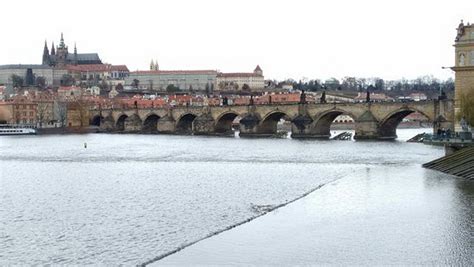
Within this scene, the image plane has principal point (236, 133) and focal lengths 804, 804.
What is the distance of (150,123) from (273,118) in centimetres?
1974

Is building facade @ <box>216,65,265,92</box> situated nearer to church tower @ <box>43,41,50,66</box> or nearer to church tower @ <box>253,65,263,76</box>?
church tower @ <box>253,65,263,76</box>

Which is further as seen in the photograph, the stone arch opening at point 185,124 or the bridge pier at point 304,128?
the stone arch opening at point 185,124

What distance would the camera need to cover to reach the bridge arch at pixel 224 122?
75.7 meters

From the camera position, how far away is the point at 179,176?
104ft

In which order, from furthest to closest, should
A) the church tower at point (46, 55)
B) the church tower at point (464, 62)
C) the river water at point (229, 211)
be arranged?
the church tower at point (46, 55), the church tower at point (464, 62), the river water at point (229, 211)

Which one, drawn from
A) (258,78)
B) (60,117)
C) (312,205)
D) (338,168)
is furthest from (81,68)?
(312,205)

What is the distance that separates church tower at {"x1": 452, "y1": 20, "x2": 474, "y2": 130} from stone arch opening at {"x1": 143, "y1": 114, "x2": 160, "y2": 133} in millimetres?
45328

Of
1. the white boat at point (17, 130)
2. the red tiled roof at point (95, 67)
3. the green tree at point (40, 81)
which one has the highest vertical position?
the red tiled roof at point (95, 67)

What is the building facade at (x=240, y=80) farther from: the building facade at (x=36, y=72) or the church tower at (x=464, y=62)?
the church tower at (x=464, y=62)

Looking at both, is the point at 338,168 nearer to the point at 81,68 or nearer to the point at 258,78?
the point at 258,78

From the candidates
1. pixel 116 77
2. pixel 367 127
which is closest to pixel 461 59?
pixel 367 127

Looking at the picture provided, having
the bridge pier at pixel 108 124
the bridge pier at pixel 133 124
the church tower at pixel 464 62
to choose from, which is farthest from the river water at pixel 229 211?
the bridge pier at pixel 108 124

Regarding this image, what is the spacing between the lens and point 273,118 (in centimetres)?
7275

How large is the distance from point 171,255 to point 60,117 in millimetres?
85953
